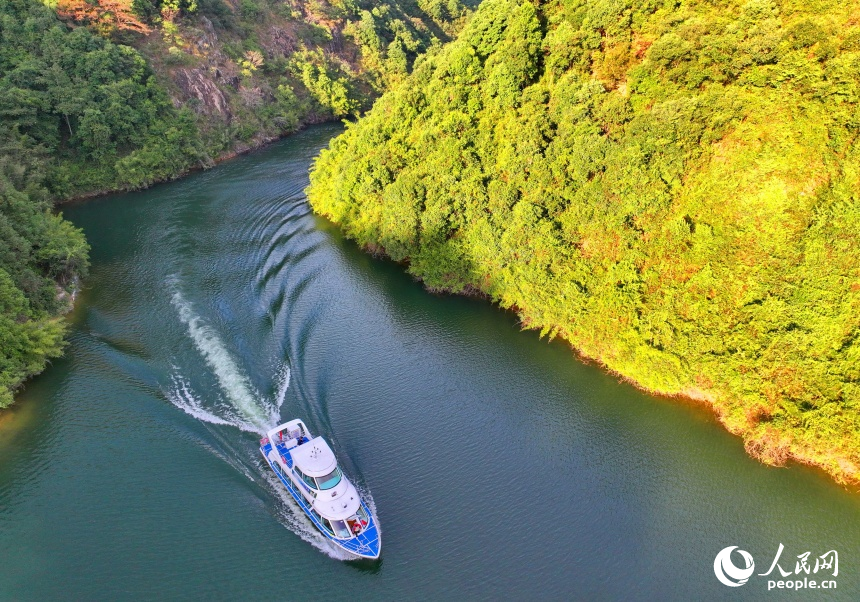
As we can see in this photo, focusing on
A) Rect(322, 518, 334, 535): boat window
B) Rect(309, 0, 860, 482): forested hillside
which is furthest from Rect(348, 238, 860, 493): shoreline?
Rect(322, 518, 334, 535): boat window

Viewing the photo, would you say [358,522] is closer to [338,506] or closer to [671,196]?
[338,506]

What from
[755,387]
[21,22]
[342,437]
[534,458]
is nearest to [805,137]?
[755,387]

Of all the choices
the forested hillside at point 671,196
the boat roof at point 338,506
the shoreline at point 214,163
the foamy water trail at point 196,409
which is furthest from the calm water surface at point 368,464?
the shoreline at point 214,163

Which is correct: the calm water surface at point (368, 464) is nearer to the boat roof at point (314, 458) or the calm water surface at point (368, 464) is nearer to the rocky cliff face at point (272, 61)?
the boat roof at point (314, 458)

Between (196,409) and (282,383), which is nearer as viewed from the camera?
(196,409)

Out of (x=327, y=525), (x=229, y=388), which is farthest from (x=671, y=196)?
(x=229, y=388)

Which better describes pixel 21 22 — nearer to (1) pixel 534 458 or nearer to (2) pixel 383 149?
(2) pixel 383 149
